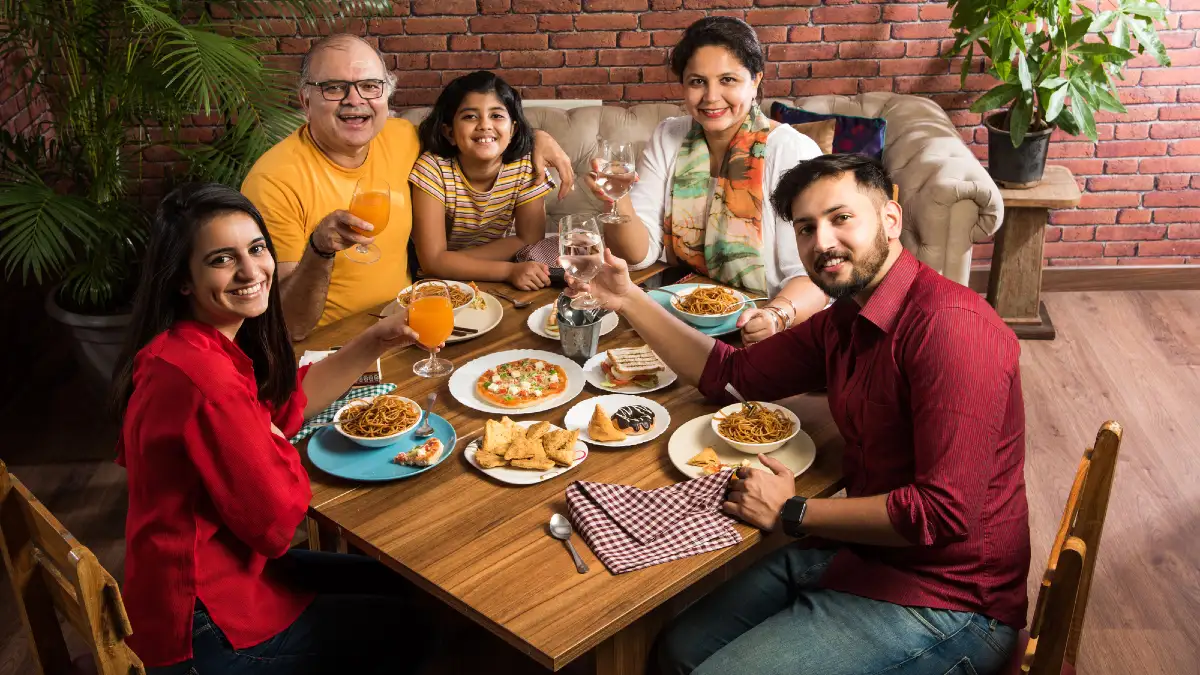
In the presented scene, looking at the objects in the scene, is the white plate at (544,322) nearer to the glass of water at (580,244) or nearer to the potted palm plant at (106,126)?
the glass of water at (580,244)

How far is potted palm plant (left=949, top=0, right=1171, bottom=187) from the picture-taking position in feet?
13.1

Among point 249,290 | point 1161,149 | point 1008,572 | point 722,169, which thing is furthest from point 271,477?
point 1161,149

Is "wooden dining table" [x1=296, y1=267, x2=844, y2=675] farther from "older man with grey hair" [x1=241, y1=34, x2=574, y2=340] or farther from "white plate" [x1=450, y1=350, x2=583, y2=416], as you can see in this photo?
"older man with grey hair" [x1=241, y1=34, x2=574, y2=340]

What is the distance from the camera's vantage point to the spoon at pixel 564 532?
1.83 meters

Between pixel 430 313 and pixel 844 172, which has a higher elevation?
pixel 844 172

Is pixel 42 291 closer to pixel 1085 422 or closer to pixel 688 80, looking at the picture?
pixel 688 80

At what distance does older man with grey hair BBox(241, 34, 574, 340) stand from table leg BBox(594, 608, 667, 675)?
1211 millimetres

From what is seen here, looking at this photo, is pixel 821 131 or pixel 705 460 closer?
pixel 705 460

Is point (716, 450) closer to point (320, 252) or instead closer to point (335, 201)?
point (320, 252)

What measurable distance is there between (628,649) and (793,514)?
371mm

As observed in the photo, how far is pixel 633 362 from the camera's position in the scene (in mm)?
2396

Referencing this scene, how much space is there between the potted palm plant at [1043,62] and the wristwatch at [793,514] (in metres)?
2.63

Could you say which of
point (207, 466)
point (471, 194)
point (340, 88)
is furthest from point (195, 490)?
point (471, 194)

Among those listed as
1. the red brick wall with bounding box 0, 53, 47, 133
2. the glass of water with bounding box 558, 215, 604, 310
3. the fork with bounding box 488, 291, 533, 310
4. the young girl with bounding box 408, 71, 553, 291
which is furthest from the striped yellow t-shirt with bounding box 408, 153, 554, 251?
the red brick wall with bounding box 0, 53, 47, 133
